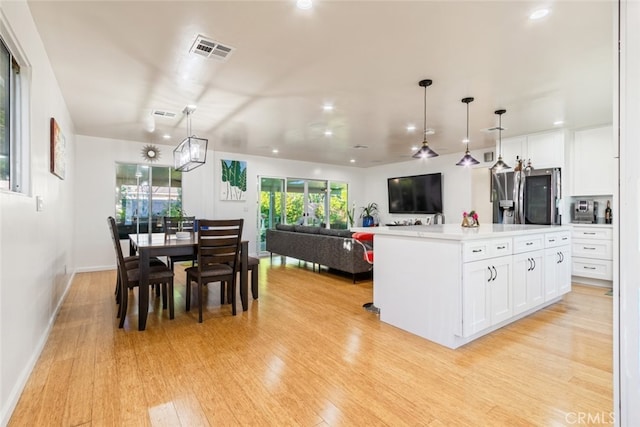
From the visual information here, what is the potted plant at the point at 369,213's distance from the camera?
31.0 feet

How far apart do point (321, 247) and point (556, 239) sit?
331 cm

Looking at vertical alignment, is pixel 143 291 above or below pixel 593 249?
below

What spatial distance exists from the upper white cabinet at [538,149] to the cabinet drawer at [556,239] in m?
1.96

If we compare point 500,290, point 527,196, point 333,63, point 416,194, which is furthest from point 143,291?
point 416,194

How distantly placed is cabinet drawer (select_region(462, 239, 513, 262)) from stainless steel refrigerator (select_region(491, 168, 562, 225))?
3.03m

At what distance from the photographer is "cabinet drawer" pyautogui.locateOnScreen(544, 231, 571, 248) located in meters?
3.57

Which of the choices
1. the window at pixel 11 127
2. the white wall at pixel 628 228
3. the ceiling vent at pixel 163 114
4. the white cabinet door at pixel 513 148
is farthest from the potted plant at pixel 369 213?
the white wall at pixel 628 228

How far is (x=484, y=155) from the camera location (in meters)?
6.87

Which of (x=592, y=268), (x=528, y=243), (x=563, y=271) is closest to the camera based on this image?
(x=528, y=243)

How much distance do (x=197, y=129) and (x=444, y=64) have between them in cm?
405

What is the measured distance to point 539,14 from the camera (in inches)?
86.4

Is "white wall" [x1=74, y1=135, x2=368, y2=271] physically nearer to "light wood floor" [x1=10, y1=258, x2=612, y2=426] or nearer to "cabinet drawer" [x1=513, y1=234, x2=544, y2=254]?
"light wood floor" [x1=10, y1=258, x2=612, y2=426]

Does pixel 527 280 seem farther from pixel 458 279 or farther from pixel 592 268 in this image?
pixel 592 268

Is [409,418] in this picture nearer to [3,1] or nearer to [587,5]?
[587,5]
